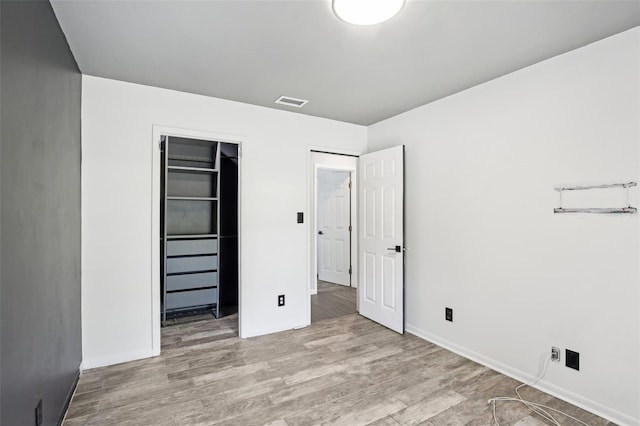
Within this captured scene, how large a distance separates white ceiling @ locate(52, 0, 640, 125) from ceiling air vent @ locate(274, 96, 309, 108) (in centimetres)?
17

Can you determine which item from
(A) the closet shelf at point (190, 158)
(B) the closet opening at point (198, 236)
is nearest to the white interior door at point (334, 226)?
(B) the closet opening at point (198, 236)

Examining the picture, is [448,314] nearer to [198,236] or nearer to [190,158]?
[198,236]

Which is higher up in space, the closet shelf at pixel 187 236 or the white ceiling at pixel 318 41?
the white ceiling at pixel 318 41

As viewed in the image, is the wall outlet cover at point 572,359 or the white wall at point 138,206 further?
the white wall at point 138,206

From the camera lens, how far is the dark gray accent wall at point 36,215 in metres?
1.24

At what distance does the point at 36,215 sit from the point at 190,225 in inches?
107

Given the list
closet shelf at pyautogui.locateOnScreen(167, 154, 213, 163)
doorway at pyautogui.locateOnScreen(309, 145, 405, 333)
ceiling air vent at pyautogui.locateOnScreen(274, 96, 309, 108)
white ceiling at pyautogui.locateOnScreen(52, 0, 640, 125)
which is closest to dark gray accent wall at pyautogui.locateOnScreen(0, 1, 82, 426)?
white ceiling at pyautogui.locateOnScreen(52, 0, 640, 125)

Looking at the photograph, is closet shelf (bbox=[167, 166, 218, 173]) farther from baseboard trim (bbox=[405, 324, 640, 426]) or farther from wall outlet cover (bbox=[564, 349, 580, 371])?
wall outlet cover (bbox=[564, 349, 580, 371])

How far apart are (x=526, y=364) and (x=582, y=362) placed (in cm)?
39

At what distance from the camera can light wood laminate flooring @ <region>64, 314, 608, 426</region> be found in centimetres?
207

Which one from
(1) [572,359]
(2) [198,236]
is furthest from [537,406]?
(2) [198,236]

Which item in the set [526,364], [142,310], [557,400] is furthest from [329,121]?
[557,400]

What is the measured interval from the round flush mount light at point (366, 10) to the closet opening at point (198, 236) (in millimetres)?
2417

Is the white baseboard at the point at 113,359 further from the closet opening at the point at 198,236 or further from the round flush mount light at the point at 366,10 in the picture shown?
the round flush mount light at the point at 366,10
